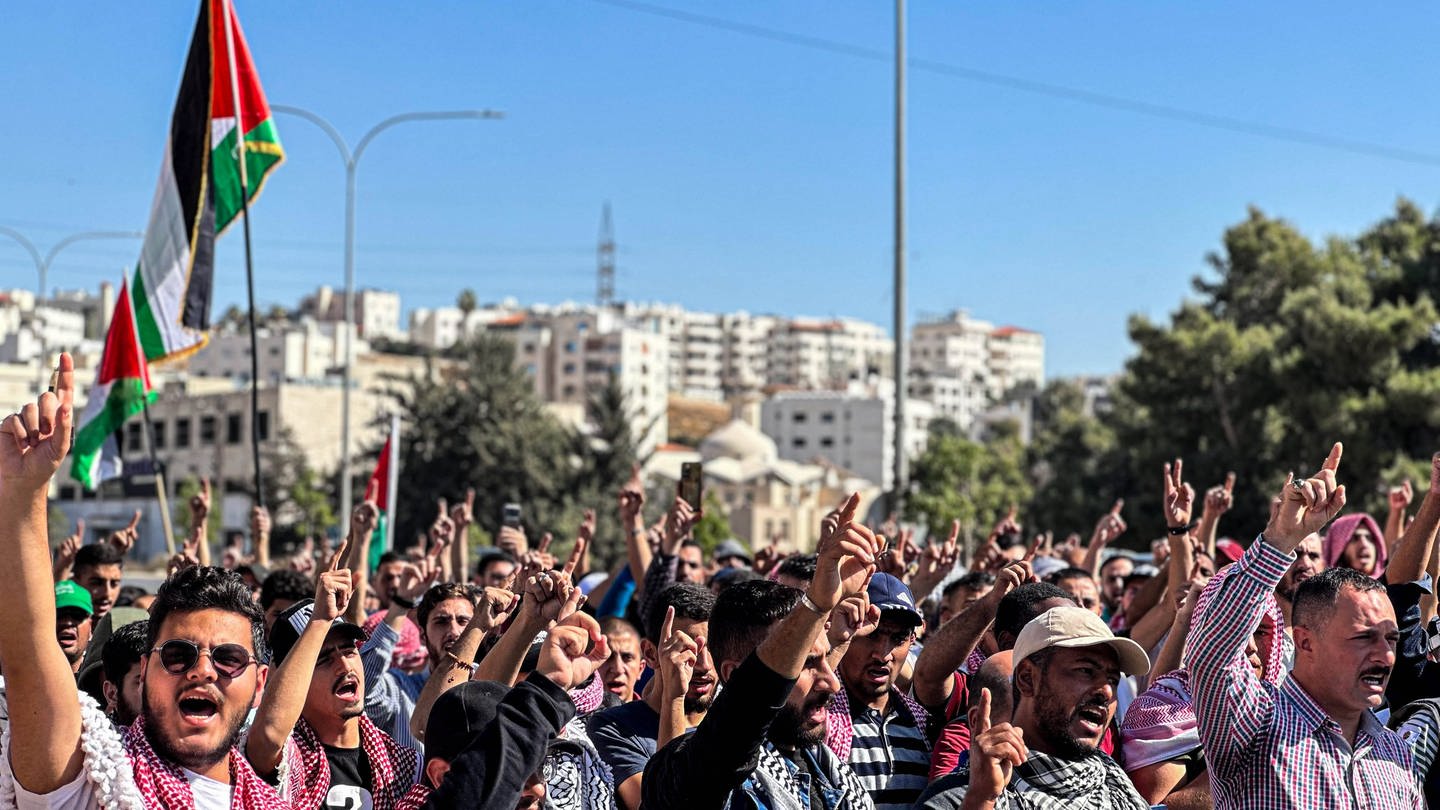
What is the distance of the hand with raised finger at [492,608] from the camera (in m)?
5.14

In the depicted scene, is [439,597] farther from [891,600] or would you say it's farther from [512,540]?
[512,540]

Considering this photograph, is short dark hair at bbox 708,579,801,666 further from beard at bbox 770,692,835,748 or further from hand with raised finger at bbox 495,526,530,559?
hand with raised finger at bbox 495,526,530,559

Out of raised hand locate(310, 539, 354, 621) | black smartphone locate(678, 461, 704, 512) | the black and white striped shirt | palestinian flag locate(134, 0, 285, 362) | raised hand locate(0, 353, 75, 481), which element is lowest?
the black and white striped shirt

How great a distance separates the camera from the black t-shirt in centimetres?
438

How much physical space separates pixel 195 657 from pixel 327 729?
1.01 m

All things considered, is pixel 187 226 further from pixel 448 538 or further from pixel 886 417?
pixel 886 417

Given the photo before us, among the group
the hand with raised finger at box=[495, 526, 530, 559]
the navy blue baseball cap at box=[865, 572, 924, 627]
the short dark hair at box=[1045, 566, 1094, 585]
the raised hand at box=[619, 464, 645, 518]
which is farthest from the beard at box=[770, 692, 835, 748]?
the raised hand at box=[619, 464, 645, 518]

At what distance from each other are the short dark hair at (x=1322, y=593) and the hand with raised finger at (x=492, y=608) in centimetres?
226

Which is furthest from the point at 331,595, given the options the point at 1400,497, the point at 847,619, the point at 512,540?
the point at 1400,497

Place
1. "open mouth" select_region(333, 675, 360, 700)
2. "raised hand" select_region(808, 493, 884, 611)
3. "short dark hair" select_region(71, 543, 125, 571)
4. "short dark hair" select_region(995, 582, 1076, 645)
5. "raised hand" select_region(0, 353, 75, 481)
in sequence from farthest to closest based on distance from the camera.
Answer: "short dark hair" select_region(71, 543, 125, 571) < "short dark hair" select_region(995, 582, 1076, 645) < "open mouth" select_region(333, 675, 360, 700) < "raised hand" select_region(808, 493, 884, 611) < "raised hand" select_region(0, 353, 75, 481)

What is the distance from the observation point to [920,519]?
182ft

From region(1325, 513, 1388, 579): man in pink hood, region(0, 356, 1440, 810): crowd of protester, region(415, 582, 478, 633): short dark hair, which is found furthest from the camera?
region(1325, 513, 1388, 579): man in pink hood

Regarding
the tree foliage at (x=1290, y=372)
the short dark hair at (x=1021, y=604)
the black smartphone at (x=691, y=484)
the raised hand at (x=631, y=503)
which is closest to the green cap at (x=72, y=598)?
the black smartphone at (x=691, y=484)

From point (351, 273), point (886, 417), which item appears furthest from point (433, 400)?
point (886, 417)
